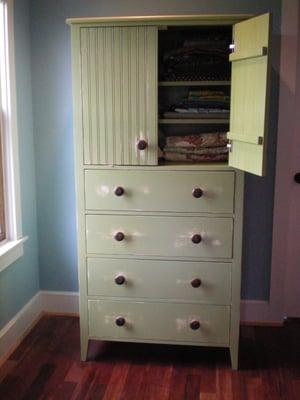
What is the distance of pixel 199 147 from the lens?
2539 mm

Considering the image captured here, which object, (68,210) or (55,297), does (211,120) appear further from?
(55,297)

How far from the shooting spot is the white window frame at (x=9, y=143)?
258 centimetres

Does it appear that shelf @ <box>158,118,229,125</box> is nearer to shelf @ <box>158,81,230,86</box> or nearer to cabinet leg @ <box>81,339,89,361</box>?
shelf @ <box>158,81,230,86</box>

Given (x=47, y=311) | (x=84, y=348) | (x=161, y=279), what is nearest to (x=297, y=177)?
(x=161, y=279)

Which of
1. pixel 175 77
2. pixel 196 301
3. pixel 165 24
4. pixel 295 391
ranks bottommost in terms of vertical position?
pixel 295 391

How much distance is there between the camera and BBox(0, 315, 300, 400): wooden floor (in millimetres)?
2361

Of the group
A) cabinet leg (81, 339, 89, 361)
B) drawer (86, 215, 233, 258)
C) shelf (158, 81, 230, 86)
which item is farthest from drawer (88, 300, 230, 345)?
shelf (158, 81, 230, 86)

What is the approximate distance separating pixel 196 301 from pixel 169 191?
23.1 inches

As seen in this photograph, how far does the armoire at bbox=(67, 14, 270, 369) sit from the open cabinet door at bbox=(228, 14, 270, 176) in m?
0.01

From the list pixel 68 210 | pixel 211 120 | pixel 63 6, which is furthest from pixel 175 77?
pixel 68 210

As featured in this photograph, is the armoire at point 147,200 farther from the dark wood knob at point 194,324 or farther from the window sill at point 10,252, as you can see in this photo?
the window sill at point 10,252

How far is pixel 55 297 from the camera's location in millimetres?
3176

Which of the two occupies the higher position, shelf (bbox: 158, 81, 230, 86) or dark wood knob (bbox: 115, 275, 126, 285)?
shelf (bbox: 158, 81, 230, 86)

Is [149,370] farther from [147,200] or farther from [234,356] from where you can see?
[147,200]
